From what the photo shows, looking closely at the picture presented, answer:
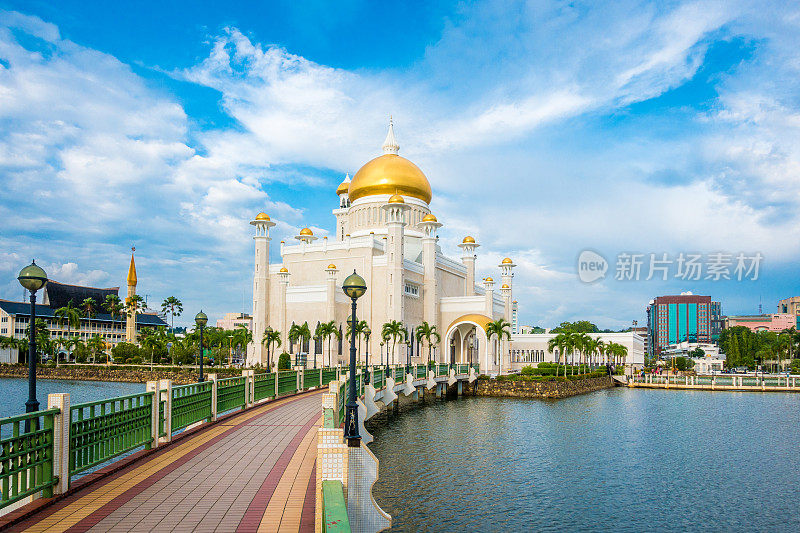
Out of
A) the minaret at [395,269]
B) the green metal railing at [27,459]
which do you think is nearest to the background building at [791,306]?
the minaret at [395,269]

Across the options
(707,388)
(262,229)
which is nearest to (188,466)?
(262,229)

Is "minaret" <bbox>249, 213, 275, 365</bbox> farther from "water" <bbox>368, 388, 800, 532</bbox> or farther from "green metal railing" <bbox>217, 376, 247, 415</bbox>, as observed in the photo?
"green metal railing" <bbox>217, 376, 247, 415</bbox>

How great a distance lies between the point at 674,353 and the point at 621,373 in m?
84.8

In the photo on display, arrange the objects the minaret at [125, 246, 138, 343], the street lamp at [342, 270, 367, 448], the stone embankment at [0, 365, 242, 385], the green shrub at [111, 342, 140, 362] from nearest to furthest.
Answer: the street lamp at [342, 270, 367, 448]
the stone embankment at [0, 365, 242, 385]
the green shrub at [111, 342, 140, 362]
the minaret at [125, 246, 138, 343]

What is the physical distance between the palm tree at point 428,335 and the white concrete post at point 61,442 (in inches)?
1648

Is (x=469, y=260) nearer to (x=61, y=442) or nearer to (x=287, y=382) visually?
(x=287, y=382)

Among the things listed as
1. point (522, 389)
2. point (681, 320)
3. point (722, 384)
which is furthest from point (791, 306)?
point (522, 389)

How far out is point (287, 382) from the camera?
2255cm

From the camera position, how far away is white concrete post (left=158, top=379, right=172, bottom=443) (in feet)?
37.9

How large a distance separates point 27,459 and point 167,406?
14.3ft

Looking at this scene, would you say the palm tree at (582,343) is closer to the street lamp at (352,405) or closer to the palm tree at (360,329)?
the palm tree at (360,329)

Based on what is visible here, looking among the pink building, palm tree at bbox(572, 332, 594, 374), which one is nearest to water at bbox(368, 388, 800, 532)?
palm tree at bbox(572, 332, 594, 374)

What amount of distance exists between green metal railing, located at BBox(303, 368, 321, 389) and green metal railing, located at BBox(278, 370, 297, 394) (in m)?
1.40

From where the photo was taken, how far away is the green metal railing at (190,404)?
12320 millimetres
